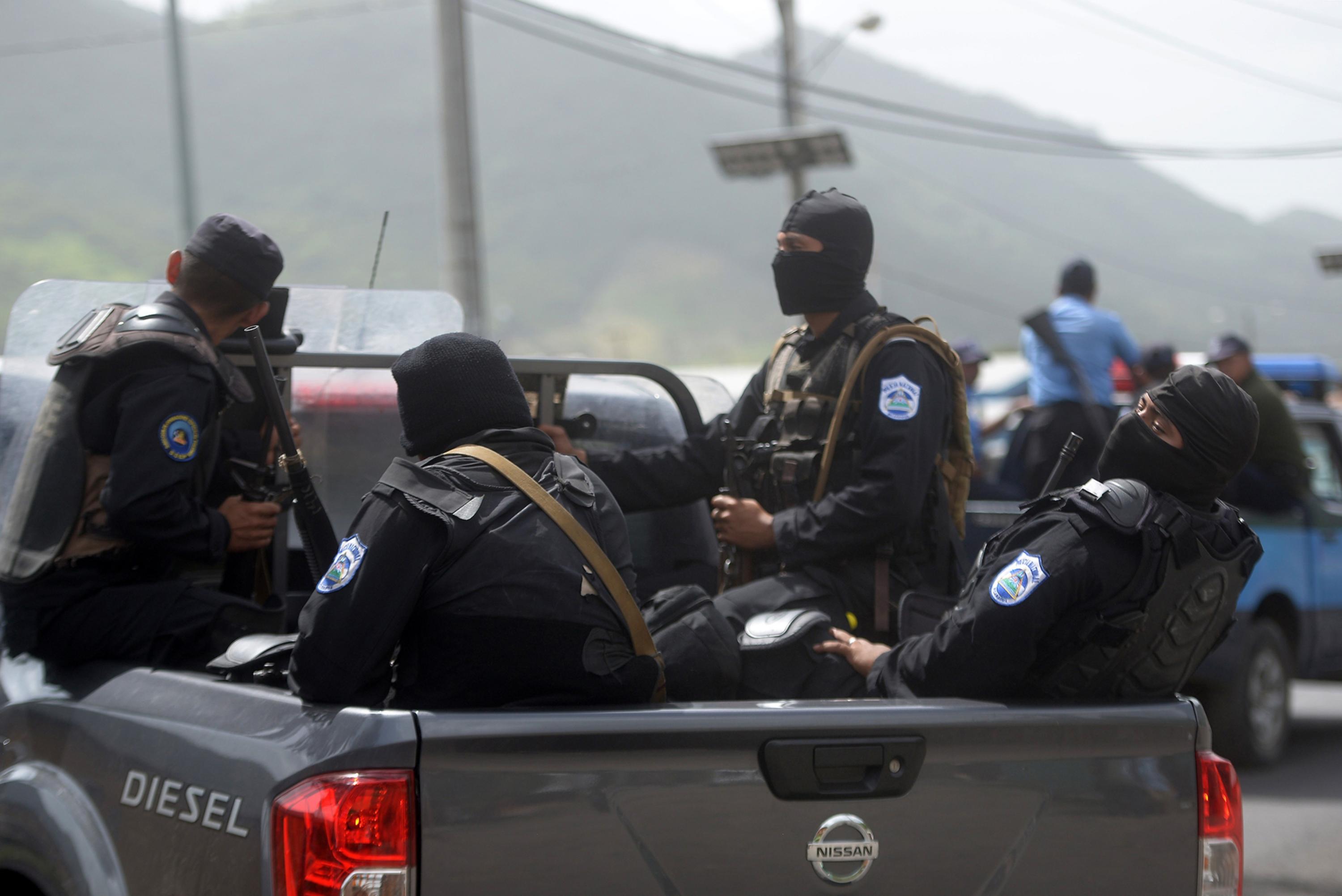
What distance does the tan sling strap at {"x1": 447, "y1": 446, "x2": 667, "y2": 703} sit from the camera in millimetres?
2365

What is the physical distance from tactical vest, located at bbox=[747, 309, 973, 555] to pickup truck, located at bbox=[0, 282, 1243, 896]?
1.30m

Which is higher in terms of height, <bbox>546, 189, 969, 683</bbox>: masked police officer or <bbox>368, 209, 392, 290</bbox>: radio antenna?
<bbox>368, 209, 392, 290</bbox>: radio antenna

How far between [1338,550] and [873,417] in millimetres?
4832

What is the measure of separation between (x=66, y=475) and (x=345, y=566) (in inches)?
43.2

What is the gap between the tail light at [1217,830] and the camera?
2.28 metres

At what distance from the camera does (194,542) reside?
121 inches

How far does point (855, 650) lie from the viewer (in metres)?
3.02

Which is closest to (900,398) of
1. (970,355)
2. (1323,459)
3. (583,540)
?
(583,540)

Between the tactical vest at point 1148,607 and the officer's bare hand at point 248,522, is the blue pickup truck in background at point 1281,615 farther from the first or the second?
the officer's bare hand at point 248,522

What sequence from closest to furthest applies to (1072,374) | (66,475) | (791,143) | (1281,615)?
(66,475)
(1072,374)
(1281,615)
(791,143)

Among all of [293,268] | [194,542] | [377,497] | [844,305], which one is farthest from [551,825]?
[293,268]

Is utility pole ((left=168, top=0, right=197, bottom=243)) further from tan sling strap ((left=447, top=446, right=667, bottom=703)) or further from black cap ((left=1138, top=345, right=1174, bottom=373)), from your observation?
→ tan sling strap ((left=447, top=446, right=667, bottom=703))

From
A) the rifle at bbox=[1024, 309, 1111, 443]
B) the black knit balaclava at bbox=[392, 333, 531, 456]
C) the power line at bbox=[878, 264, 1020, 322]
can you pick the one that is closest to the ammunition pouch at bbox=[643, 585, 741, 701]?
the black knit balaclava at bbox=[392, 333, 531, 456]

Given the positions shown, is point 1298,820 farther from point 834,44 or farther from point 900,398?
point 834,44
